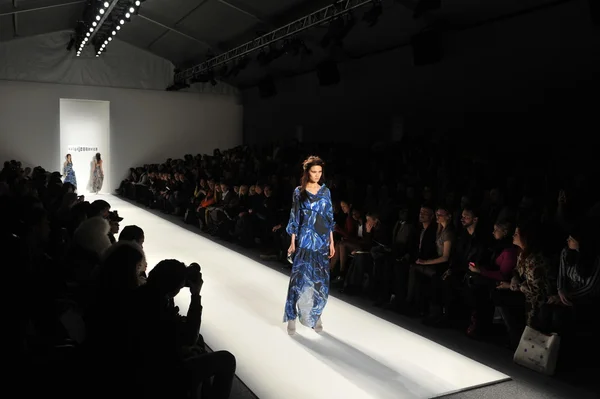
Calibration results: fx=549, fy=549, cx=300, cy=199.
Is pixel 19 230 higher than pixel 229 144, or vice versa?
pixel 229 144

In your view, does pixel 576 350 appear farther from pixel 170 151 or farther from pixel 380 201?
pixel 170 151

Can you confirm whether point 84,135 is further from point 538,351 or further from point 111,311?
point 111,311

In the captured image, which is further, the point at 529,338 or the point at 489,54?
the point at 489,54

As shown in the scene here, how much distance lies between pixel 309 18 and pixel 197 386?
23.5ft

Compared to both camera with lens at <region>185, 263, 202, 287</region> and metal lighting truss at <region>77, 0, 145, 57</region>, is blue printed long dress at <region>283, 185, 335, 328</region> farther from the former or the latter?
metal lighting truss at <region>77, 0, 145, 57</region>

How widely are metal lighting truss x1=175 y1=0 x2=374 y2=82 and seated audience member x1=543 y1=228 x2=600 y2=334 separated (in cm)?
445

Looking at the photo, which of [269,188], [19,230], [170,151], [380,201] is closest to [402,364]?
[19,230]

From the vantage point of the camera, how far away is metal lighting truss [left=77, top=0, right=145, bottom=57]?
29.4ft

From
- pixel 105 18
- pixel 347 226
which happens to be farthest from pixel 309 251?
pixel 105 18

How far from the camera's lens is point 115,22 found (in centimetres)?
1040

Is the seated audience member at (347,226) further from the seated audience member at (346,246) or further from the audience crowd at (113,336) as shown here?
the audience crowd at (113,336)

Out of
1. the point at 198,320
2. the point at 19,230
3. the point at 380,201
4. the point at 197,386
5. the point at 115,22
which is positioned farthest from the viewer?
the point at 115,22

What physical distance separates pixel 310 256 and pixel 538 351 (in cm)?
147

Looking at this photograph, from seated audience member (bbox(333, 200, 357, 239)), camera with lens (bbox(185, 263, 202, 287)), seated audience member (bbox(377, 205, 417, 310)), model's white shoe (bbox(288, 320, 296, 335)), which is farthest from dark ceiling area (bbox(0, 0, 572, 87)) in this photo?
camera with lens (bbox(185, 263, 202, 287))
